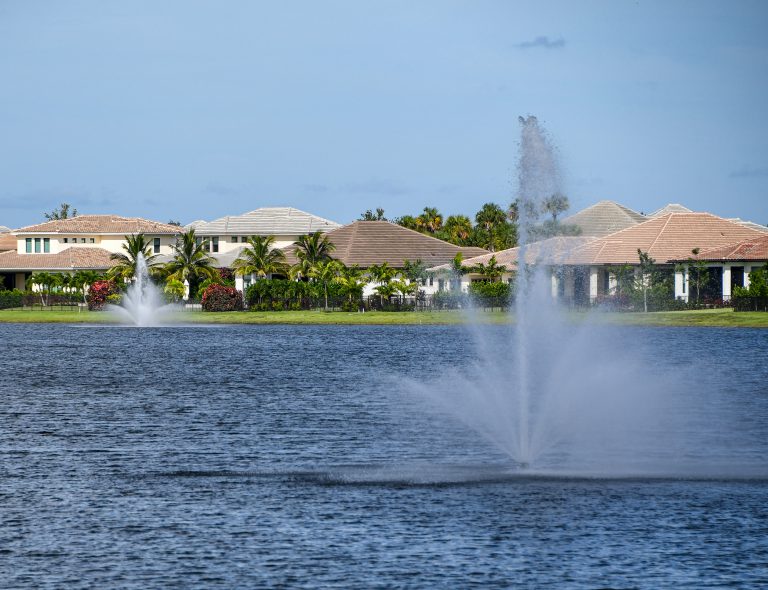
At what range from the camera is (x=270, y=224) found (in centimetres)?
14062

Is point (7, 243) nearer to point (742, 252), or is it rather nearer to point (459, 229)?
point (459, 229)

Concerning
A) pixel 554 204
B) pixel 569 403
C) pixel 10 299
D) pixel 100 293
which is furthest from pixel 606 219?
pixel 554 204

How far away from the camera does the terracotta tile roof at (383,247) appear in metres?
118

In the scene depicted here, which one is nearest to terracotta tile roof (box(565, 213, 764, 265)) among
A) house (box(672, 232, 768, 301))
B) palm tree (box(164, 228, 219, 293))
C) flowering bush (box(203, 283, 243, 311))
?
house (box(672, 232, 768, 301))

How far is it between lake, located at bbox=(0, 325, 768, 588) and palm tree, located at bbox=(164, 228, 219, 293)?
68232 millimetres

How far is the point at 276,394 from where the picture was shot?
162ft

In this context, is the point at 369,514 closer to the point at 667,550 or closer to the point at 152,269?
the point at 667,550

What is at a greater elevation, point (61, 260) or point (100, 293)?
point (61, 260)

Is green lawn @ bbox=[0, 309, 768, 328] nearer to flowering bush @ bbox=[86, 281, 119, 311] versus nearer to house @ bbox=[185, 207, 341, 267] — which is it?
flowering bush @ bbox=[86, 281, 119, 311]

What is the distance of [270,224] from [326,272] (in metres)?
34.2

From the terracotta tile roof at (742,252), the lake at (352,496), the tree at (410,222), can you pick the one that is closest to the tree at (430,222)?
the tree at (410,222)

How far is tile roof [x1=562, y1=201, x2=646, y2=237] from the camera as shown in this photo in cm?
13550

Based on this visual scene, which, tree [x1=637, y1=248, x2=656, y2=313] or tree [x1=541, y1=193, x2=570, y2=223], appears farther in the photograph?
tree [x1=637, y1=248, x2=656, y2=313]

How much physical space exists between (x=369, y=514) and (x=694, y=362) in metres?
44.1
